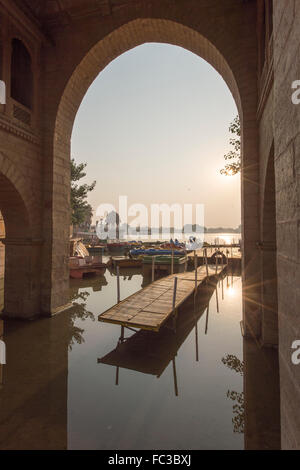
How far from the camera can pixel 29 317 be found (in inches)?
339

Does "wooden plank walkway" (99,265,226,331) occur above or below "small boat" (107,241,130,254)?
below

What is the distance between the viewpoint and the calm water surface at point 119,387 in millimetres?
3732

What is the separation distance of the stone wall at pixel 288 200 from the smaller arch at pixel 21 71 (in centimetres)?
933

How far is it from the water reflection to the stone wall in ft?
6.79

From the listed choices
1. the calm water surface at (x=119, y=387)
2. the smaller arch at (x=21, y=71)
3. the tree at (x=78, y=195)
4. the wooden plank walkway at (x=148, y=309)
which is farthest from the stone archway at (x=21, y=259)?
the tree at (x=78, y=195)

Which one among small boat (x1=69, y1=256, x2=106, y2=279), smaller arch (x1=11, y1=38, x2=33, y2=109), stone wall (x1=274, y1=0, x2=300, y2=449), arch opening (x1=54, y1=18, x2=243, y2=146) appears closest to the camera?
stone wall (x1=274, y1=0, x2=300, y2=449)

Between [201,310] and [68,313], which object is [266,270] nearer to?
[201,310]

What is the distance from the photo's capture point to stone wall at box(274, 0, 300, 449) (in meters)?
1.98

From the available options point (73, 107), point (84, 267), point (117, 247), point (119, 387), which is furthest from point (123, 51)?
point (117, 247)

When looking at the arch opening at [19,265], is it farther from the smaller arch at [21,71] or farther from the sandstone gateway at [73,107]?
the smaller arch at [21,71]

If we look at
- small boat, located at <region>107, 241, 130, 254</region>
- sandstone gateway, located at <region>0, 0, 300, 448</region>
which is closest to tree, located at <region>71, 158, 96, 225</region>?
small boat, located at <region>107, 241, 130, 254</region>

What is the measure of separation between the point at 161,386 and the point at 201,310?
5475 mm

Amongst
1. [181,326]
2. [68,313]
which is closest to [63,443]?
Answer: [181,326]

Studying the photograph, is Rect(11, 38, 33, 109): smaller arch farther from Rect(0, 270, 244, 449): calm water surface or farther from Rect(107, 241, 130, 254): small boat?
Rect(107, 241, 130, 254): small boat
